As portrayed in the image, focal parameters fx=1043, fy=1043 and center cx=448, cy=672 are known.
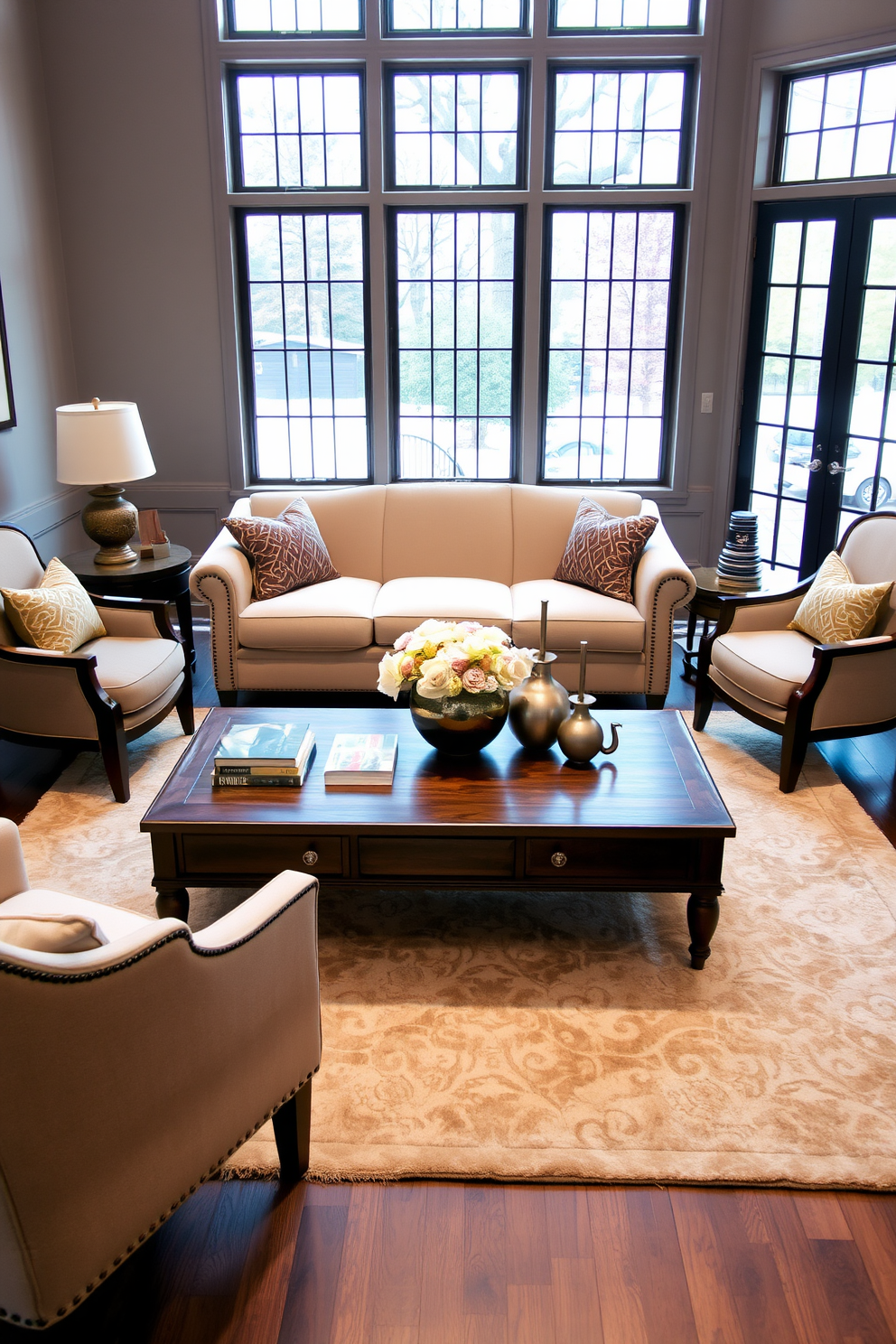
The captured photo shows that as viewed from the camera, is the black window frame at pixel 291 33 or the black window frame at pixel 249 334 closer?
the black window frame at pixel 291 33

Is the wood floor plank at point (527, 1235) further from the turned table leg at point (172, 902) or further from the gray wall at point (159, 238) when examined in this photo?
the gray wall at point (159, 238)

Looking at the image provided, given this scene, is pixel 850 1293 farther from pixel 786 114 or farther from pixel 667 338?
pixel 786 114

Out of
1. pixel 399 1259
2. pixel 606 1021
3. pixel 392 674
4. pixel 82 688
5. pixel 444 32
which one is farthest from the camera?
pixel 444 32

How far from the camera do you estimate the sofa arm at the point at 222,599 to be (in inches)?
173

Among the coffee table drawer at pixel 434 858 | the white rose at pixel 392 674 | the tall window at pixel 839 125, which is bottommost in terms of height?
the coffee table drawer at pixel 434 858

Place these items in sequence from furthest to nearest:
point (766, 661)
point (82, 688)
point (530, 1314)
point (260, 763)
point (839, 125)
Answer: point (839, 125) → point (766, 661) → point (82, 688) → point (260, 763) → point (530, 1314)

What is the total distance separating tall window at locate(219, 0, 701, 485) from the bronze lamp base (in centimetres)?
126

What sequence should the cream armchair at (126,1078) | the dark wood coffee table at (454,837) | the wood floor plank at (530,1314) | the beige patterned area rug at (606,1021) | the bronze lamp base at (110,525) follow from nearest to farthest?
the cream armchair at (126,1078)
the wood floor plank at (530,1314)
the beige patterned area rug at (606,1021)
the dark wood coffee table at (454,837)
the bronze lamp base at (110,525)

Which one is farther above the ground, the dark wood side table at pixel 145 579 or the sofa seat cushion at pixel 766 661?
the dark wood side table at pixel 145 579

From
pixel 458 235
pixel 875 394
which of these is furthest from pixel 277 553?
pixel 875 394

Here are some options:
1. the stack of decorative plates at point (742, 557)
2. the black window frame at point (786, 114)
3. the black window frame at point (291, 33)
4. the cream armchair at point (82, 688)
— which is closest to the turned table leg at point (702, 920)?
the cream armchair at point (82, 688)

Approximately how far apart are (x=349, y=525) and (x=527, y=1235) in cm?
355

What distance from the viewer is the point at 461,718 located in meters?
2.97

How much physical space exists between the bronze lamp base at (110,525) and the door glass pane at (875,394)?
3.40 m
